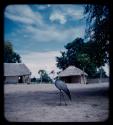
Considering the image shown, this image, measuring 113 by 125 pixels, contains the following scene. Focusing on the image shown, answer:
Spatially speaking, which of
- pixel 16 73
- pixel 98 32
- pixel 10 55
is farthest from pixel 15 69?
pixel 98 32

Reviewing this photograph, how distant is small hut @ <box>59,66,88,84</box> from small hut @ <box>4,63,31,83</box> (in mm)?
8019

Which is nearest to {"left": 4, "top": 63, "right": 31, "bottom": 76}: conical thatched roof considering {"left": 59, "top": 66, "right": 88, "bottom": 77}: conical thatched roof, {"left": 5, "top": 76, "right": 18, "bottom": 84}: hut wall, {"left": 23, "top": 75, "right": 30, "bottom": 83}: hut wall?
{"left": 5, "top": 76, "right": 18, "bottom": 84}: hut wall

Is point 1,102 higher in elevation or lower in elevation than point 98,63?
lower

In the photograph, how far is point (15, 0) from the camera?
13.1 feet

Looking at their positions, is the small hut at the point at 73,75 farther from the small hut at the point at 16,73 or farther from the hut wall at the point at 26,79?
the small hut at the point at 16,73

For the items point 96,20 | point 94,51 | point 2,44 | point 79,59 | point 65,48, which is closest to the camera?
point 2,44

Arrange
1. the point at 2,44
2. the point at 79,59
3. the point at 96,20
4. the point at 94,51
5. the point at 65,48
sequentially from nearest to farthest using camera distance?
the point at 2,44 < the point at 96,20 < the point at 94,51 < the point at 79,59 < the point at 65,48

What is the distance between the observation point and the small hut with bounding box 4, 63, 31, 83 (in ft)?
155

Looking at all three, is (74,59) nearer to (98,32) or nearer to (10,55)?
(10,55)

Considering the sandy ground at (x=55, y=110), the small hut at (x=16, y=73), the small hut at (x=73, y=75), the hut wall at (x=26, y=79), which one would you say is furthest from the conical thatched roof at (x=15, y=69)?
the sandy ground at (x=55, y=110)

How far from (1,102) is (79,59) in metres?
40.6

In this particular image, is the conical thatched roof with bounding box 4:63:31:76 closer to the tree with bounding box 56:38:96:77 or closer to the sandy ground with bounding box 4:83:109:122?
the tree with bounding box 56:38:96:77

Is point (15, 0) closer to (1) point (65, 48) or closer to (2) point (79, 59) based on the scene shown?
(2) point (79, 59)

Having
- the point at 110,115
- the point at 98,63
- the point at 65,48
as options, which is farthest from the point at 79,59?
the point at 110,115
